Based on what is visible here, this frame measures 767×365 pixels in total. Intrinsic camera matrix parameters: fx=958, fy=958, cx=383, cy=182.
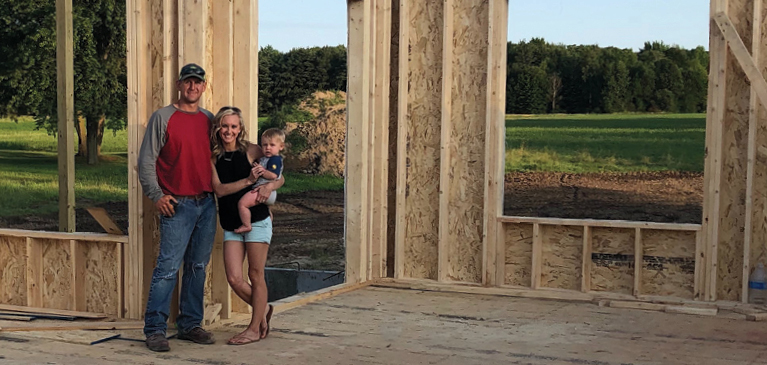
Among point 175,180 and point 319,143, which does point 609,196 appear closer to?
point 319,143

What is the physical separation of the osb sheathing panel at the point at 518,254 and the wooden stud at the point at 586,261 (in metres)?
0.51

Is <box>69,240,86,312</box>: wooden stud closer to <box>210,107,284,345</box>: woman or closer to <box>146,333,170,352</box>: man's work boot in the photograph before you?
<box>146,333,170,352</box>: man's work boot

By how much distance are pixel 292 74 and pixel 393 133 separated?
2089 cm

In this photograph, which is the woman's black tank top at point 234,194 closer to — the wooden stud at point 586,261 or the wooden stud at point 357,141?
the wooden stud at point 357,141

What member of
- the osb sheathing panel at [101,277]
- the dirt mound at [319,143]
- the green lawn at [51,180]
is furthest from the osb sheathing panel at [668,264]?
the green lawn at [51,180]

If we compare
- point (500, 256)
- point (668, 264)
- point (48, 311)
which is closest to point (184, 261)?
point (48, 311)

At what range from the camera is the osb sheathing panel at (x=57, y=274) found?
25.4ft

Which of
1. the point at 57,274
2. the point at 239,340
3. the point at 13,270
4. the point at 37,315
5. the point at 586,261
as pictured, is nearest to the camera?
the point at 239,340

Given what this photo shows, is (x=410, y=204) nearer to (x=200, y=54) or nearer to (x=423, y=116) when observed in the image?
(x=423, y=116)

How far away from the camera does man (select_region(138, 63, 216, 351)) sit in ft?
20.4

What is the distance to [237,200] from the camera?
6.28 m

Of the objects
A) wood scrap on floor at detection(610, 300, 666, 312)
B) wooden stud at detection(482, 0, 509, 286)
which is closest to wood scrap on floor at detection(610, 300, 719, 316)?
wood scrap on floor at detection(610, 300, 666, 312)

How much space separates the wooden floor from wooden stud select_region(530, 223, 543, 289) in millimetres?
553

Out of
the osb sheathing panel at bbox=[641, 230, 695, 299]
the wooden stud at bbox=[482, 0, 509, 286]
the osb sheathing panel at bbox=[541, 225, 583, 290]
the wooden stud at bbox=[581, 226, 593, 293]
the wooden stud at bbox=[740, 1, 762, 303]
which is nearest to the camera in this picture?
the wooden stud at bbox=[740, 1, 762, 303]
